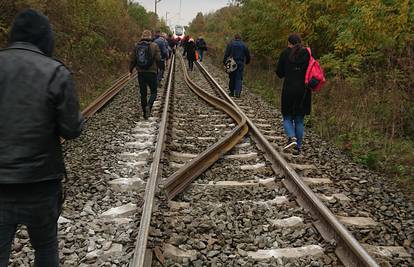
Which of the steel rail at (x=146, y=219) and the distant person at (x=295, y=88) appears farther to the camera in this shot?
the distant person at (x=295, y=88)

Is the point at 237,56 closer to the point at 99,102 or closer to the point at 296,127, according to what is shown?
the point at 99,102

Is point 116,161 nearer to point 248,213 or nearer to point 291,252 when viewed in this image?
point 248,213

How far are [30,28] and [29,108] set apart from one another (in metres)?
0.50

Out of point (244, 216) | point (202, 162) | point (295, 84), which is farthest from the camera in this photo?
point (295, 84)

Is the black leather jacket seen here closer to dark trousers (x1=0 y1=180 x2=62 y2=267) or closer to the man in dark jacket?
the man in dark jacket

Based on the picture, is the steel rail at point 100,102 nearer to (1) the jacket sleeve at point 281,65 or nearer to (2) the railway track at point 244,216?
(2) the railway track at point 244,216

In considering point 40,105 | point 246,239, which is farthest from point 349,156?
point 40,105

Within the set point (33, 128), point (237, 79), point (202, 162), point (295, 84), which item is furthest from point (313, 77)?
point (237, 79)

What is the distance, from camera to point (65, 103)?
8.65 ft

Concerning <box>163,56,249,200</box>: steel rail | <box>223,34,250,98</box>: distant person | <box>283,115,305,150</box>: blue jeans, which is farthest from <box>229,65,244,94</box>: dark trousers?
<box>283,115,305,150</box>: blue jeans

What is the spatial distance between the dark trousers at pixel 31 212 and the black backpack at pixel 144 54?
7.42 metres

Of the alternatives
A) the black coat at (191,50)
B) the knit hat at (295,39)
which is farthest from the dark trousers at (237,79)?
the black coat at (191,50)

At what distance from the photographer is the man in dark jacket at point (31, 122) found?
8.32 feet

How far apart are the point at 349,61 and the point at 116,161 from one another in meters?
7.02
